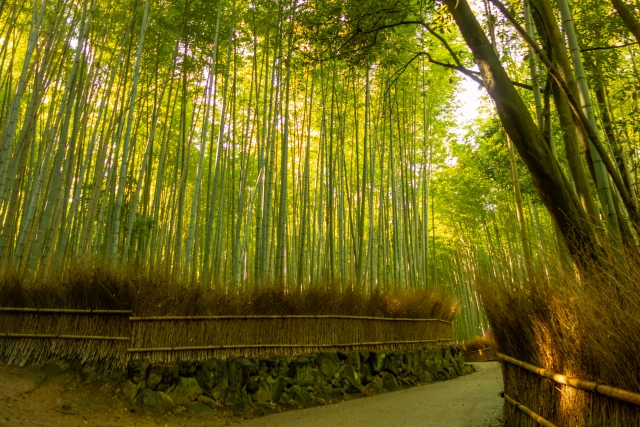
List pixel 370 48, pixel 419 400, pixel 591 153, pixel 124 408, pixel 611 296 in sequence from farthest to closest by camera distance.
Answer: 1. pixel 419 400
2. pixel 370 48
3. pixel 124 408
4. pixel 591 153
5. pixel 611 296

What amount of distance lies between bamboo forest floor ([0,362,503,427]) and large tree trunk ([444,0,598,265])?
5.71 feet

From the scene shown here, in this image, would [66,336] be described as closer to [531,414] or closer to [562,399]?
[531,414]

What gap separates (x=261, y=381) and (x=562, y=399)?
3.05m

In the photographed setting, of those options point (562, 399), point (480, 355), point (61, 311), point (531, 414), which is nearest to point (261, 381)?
point (61, 311)

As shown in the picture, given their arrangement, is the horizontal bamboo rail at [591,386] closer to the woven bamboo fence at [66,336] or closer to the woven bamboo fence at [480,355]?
the woven bamboo fence at [66,336]

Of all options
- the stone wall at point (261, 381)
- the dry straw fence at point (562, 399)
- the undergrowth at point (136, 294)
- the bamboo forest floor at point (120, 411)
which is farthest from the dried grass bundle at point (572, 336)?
the undergrowth at point (136, 294)

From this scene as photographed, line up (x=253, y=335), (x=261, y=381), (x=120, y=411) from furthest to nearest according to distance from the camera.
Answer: (x=253, y=335), (x=261, y=381), (x=120, y=411)

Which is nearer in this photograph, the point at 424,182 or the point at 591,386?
the point at 591,386

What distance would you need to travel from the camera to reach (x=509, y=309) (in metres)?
2.45

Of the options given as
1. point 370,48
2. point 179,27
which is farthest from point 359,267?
point 179,27

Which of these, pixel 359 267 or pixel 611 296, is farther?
pixel 359 267

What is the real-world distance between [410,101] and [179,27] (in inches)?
166

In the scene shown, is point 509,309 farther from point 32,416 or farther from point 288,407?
point 32,416

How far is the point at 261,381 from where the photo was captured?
4.27 m
